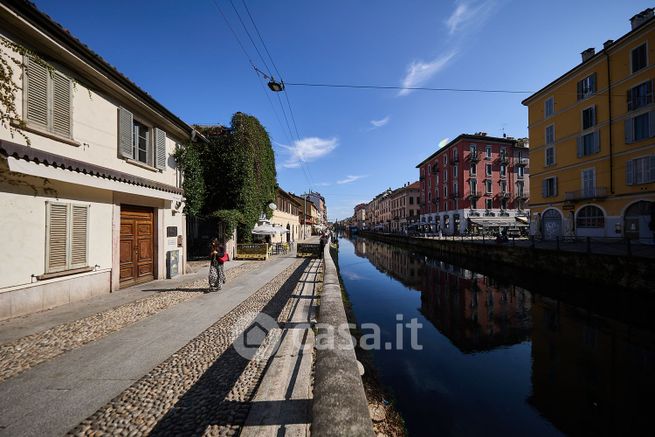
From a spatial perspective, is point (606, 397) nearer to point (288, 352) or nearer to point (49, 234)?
point (288, 352)

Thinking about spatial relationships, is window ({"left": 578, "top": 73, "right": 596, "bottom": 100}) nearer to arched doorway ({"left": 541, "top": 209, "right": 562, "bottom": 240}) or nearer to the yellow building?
the yellow building

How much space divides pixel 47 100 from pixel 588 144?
1283 inches

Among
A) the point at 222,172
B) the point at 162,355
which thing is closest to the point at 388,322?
the point at 162,355

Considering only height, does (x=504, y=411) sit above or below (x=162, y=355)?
below

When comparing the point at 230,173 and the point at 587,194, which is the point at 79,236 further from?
the point at 587,194

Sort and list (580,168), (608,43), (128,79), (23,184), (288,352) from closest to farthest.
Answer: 1. (288,352)
2. (23,184)
3. (128,79)
4. (608,43)
5. (580,168)

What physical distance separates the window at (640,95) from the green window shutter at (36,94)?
101 feet

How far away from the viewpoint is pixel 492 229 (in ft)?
124

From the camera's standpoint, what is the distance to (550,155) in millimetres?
24422

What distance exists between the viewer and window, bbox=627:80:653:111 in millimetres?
16844

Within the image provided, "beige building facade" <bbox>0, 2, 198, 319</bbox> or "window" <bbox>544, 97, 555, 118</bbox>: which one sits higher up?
"window" <bbox>544, 97, 555, 118</bbox>

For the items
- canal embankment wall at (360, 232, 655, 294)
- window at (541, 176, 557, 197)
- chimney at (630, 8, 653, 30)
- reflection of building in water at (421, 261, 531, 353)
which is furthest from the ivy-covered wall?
chimney at (630, 8, 653, 30)

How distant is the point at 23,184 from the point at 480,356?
460 inches

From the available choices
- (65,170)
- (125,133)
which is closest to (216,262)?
(65,170)
